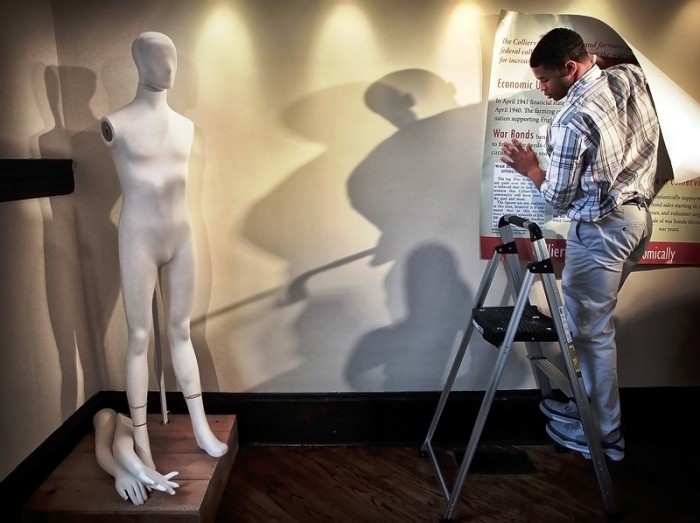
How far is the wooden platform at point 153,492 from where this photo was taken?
170 cm

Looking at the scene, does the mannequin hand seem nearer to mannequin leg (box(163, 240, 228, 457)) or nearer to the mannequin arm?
the mannequin arm

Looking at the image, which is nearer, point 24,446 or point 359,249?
point 24,446

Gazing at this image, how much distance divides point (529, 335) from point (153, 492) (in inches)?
55.3

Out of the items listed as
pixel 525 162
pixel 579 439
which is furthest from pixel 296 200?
pixel 579 439

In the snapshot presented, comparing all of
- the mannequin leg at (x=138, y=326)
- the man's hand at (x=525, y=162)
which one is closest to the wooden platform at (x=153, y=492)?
the mannequin leg at (x=138, y=326)

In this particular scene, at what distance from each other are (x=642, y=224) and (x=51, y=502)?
2.34 metres

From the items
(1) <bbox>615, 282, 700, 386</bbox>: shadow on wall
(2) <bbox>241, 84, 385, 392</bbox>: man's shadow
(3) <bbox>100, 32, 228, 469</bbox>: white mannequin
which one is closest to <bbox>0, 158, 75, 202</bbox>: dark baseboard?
(3) <bbox>100, 32, 228, 469</bbox>: white mannequin

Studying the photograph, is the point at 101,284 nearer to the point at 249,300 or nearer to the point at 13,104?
the point at 249,300

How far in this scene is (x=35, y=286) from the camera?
1936 millimetres

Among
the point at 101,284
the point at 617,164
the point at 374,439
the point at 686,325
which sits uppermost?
the point at 617,164

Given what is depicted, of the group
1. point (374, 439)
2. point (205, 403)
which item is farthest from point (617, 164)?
point (205, 403)

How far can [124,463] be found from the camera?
1.82m

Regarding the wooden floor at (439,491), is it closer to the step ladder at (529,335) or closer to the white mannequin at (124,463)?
the step ladder at (529,335)

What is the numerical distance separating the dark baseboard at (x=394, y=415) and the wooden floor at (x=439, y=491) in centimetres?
6
